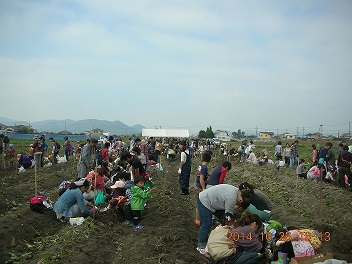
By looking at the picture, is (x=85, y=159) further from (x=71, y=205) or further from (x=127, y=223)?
(x=127, y=223)

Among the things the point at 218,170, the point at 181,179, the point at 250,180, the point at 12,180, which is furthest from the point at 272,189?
the point at 12,180

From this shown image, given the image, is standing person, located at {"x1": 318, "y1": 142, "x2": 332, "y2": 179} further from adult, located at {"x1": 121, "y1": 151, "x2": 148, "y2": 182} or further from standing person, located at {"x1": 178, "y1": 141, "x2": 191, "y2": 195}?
adult, located at {"x1": 121, "y1": 151, "x2": 148, "y2": 182}

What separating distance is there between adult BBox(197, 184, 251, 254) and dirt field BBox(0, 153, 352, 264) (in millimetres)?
564

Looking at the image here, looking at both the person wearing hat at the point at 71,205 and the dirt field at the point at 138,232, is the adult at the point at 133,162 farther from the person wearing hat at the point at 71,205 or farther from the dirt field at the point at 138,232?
the person wearing hat at the point at 71,205

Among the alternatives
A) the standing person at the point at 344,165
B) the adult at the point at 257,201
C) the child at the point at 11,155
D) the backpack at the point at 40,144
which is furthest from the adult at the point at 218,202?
the child at the point at 11,155

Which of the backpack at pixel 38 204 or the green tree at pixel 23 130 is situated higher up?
the green tree at pixel 23 130

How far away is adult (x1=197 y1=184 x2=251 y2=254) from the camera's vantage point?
5.46 metres

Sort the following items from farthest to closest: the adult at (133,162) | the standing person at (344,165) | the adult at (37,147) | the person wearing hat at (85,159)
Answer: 1. the adult at (37,147)
2. the standing person at (344,165)
3. the person wearing hat at (85,159)
4. the adult at (133,162)

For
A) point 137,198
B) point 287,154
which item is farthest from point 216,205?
point 287,154

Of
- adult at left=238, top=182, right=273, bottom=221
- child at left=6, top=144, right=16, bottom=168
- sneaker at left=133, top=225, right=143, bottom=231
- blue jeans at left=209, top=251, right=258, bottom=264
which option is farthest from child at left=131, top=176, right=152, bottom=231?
child at left=6, top=144, right=16, bottom=168

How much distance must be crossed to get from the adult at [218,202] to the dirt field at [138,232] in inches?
22.2

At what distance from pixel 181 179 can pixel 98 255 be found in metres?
5.68

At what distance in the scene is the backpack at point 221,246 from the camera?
16.0 feet

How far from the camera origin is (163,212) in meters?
8.63
